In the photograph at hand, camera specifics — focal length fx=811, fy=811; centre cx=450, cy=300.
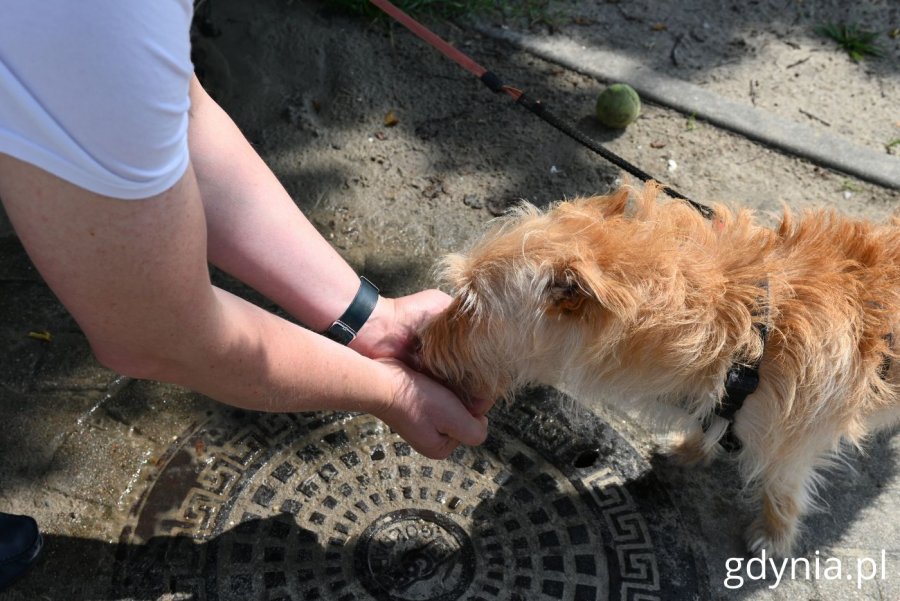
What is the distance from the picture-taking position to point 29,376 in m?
2.95

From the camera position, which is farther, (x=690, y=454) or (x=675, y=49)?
(x=675, y=49)

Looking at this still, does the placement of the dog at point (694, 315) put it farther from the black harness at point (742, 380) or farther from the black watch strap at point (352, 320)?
the black watch strap at point (352, 320)

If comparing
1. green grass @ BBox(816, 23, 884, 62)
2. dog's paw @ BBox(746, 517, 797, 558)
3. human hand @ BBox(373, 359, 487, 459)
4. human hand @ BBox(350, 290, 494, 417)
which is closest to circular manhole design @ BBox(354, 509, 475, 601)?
human hand @ BBox(373, 359, 487, 459)

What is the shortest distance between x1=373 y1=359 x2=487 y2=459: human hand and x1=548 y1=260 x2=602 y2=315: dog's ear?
52 centimetres

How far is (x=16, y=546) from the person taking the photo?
7.84ft

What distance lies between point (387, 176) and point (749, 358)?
216 cm

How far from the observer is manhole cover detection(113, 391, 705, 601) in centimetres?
244

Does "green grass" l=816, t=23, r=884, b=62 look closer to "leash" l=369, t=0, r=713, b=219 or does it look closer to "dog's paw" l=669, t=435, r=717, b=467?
"leash" l=369, t=0, r=713, b=219

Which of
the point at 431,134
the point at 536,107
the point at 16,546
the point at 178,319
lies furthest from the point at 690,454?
the point at 16,546

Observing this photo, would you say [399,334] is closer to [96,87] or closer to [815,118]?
[96,87]

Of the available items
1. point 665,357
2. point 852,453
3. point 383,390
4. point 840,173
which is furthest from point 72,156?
point 840,173

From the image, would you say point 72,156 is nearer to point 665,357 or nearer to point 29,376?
point 665,357

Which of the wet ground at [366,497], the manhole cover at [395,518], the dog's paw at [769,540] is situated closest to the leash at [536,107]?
the wet ground at [366,497]

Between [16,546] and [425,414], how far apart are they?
1265 mm
